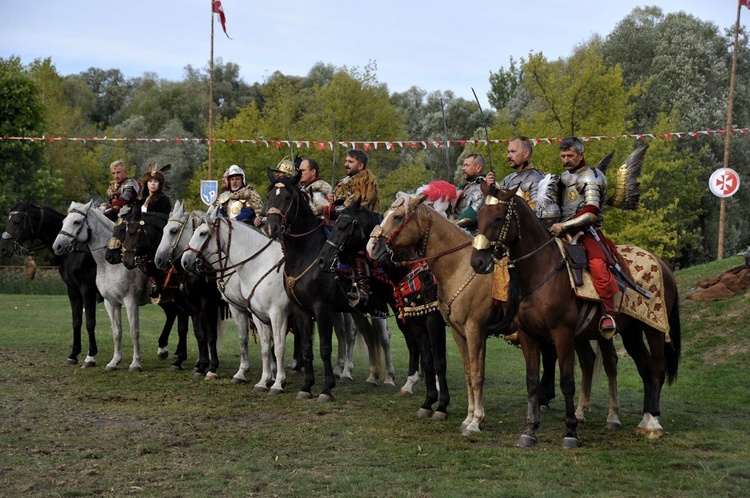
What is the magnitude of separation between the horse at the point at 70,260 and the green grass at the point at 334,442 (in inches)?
27.1

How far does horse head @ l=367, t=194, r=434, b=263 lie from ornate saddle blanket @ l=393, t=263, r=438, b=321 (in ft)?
2.23

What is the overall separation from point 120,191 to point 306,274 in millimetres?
5093

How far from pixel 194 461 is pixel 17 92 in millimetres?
36249

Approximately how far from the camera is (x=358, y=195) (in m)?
10.6

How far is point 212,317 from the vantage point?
13383 millimetres

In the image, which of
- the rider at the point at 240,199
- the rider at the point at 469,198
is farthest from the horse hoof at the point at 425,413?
the rider at the point at 240,199

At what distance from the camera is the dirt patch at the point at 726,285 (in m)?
17.3

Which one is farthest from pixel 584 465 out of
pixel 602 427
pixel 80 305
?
pixel 80 305

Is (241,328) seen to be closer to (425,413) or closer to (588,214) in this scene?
(425,413)

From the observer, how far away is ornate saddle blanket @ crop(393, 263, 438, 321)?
997 centimetres

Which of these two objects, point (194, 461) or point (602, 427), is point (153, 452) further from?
point (602, 427)

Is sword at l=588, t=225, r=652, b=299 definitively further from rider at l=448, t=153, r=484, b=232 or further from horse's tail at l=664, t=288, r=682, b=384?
rider at l=448, t=153, r=484, b=232

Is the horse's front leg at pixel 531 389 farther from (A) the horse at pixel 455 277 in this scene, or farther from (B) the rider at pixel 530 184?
(B) the rider at pixel 530 184

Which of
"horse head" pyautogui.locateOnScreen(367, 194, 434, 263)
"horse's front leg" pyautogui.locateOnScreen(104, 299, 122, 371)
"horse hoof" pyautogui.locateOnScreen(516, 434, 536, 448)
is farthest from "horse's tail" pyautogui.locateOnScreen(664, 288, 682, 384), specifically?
"horse's front leg" pyautogui.locateOnScreen(104, 299, 122, 371)
